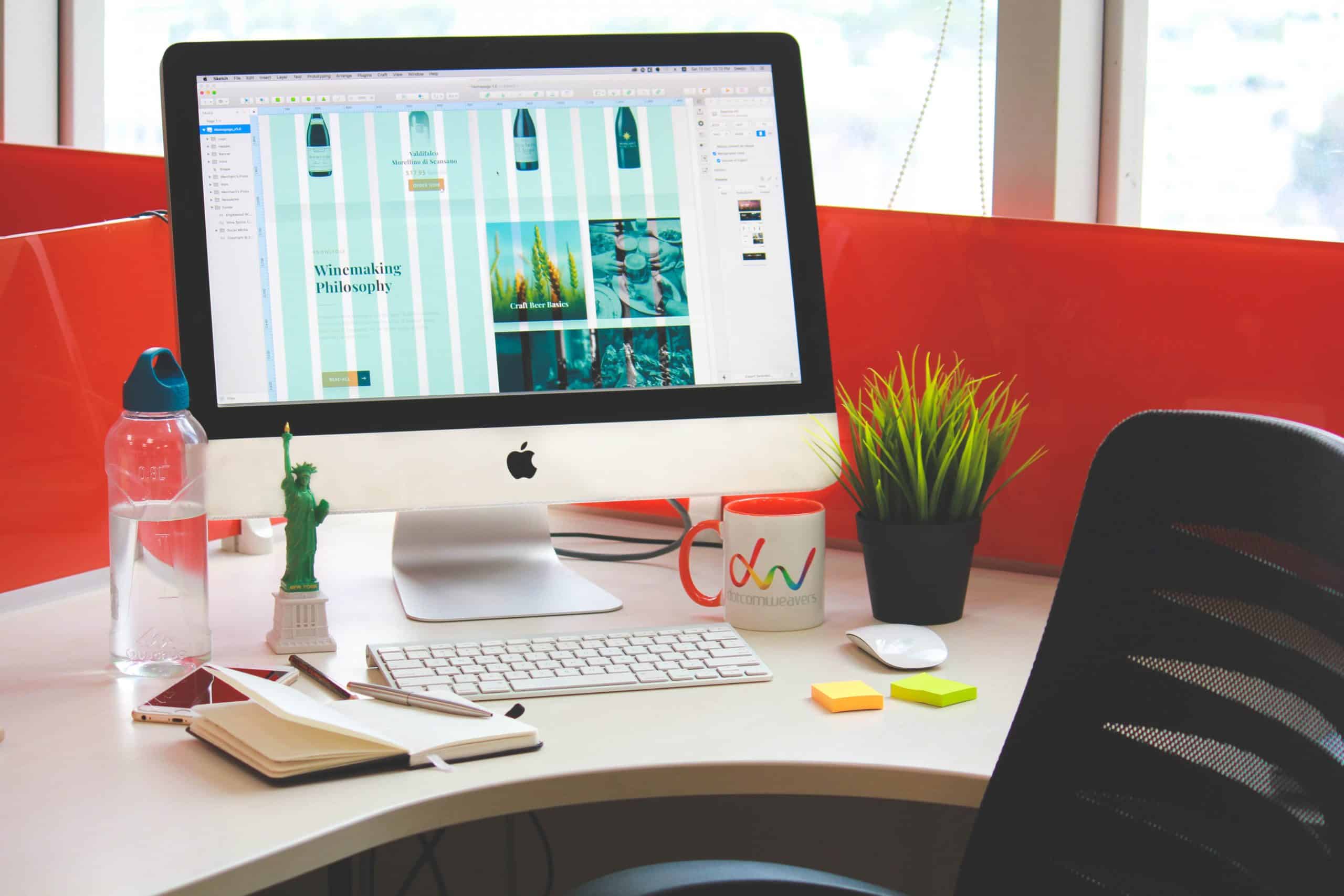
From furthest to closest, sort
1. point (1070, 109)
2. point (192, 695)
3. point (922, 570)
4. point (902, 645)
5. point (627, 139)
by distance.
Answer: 1. point (1070, 109)
2. point (627, 139)
3. point (922, 570)
4. point (902, 645)
5. point (192, 695)

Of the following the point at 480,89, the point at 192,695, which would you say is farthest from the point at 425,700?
the point at 480,89

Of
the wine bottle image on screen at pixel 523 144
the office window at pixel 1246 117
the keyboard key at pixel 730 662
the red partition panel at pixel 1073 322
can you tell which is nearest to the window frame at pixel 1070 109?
the office window at pixel 1246 117

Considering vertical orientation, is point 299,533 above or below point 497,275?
below

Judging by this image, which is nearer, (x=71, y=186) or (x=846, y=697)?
(x=846, y=697)

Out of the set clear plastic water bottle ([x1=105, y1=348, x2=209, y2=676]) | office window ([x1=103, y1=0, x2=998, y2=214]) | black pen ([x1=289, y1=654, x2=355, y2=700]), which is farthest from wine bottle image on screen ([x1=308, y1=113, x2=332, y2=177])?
black pen ([x1=289, y1=654, x2=355, y2=700])

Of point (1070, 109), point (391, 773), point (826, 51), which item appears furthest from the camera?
point (826, 51)

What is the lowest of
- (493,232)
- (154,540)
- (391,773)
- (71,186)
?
(391,773)

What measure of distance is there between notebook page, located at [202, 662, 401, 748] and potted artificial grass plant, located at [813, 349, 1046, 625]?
0.52 meters

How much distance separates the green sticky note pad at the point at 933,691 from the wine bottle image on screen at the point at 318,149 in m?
0.70

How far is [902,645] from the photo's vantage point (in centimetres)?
100

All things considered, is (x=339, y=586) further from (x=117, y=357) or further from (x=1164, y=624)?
(x=1164, y=624)

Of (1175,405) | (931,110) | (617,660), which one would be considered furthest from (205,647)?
(931,110)

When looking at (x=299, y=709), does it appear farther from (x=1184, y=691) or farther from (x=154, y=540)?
(x=1184, y=691)

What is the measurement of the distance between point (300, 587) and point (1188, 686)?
699 millimetres
